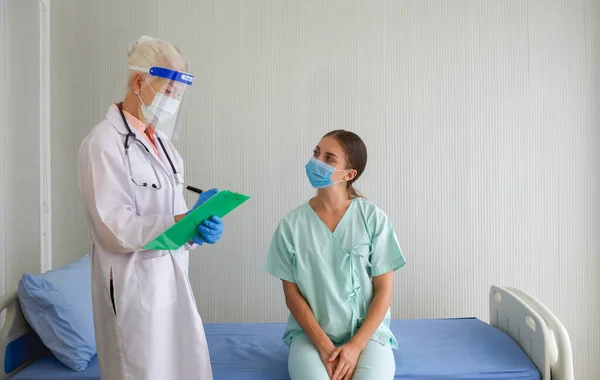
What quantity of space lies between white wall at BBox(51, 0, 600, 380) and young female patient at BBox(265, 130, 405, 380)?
0.67 meters

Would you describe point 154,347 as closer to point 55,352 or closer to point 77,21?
point 55,352

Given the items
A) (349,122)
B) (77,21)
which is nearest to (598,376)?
(349,122)

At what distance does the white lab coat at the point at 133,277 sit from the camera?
1508 mm

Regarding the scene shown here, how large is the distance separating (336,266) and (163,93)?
964 millimetres

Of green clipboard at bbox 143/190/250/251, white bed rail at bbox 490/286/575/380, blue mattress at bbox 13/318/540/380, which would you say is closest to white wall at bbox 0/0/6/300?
blue mattress at bbox 13/318/540/380

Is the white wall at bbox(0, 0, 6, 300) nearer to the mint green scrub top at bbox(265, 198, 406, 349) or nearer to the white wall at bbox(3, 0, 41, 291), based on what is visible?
the white wall at bbox(3, 0, 41, 291)

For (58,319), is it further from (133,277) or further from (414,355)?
(414,355)

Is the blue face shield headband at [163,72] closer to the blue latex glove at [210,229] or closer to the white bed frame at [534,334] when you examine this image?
the blue latex glove at [210,229]

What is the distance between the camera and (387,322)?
2.20 meters

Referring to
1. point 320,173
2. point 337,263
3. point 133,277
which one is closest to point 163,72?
point 133,277

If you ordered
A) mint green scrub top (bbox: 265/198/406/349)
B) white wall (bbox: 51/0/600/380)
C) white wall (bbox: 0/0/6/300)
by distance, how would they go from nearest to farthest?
mint green scrub top (bbox: 265/198/406/349) < white wall (bbox: 0/0/6/300) < white wall (bbox: 51/0/600/380)

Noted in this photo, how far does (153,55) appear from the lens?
164 centimetres

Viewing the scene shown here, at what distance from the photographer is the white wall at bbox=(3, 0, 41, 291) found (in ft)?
8.38

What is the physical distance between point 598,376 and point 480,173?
1.29 metres
